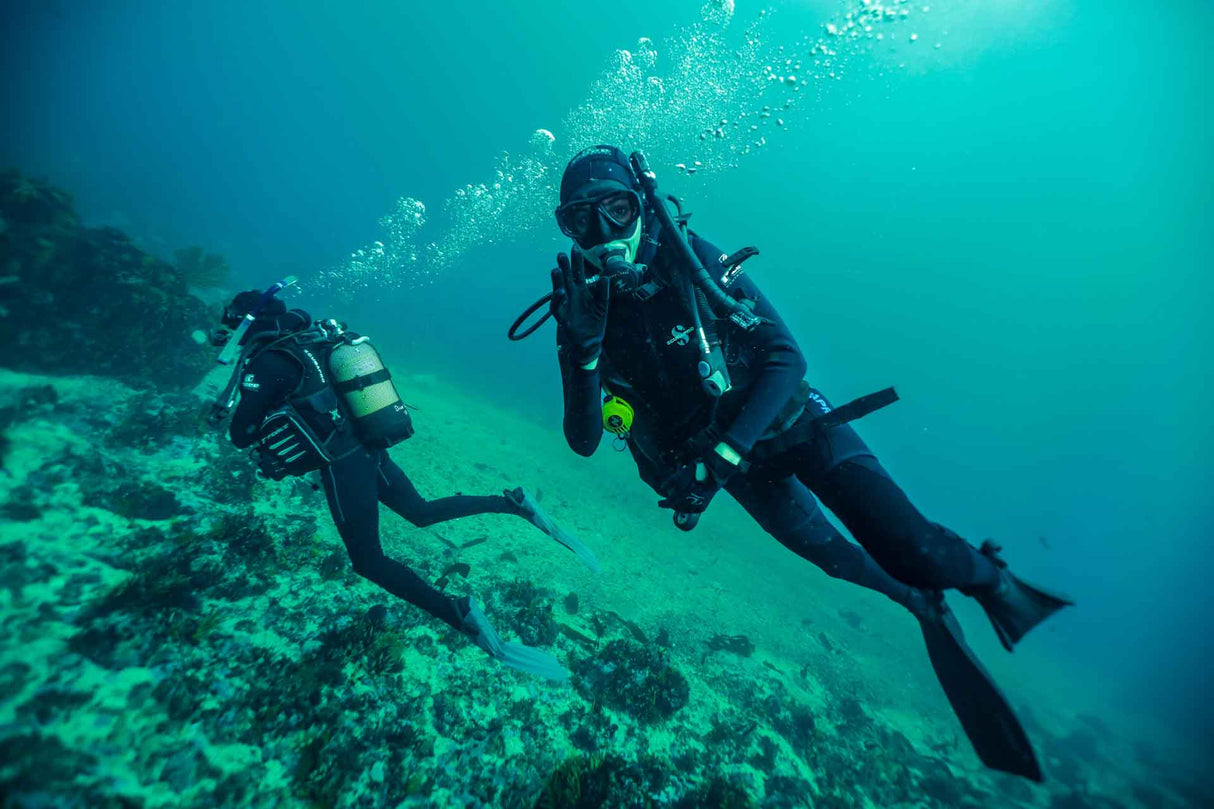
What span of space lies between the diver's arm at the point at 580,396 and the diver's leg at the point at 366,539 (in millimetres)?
2541

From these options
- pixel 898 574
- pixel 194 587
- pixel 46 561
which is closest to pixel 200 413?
pixel 46 561

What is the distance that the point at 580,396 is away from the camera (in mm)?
3342

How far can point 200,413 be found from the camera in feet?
29.0

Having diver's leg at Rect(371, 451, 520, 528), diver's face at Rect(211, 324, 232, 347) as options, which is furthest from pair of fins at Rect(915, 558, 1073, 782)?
diver's face at Rect(211, 324, 232, 347)

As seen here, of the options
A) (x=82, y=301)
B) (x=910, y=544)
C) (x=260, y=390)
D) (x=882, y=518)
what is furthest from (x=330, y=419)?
(x=82, y=301)

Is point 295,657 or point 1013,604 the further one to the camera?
point 295,657

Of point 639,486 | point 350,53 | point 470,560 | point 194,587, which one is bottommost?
point 194,587

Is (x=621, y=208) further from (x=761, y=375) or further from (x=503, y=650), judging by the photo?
(x=503, y=650)

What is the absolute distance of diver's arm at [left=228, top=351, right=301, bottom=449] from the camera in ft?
14.2

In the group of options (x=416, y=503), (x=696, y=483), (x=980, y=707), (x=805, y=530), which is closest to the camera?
(x=696, y=483)

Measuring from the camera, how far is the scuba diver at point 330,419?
444 cm

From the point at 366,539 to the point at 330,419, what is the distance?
54.6 inches

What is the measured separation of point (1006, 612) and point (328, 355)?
6.45m

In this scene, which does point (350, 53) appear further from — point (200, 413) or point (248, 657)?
point (248, 657)
